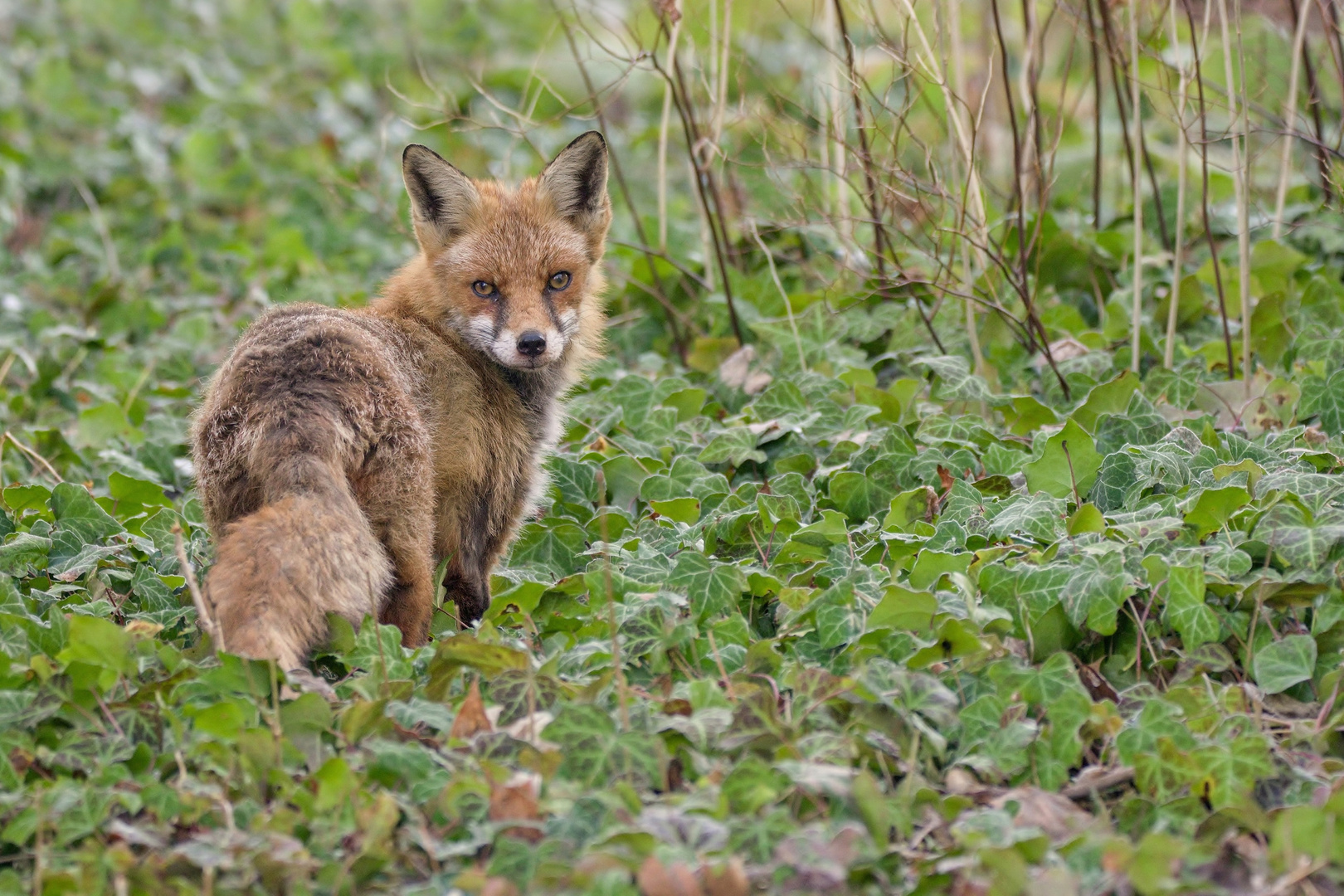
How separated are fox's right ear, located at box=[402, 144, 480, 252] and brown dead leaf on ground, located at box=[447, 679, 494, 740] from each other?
2.58 m

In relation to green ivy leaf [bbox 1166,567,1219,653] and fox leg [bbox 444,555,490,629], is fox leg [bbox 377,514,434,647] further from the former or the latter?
green ivy leaf [bbox 1166,567,1219,653]

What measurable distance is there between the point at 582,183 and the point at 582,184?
1 cm

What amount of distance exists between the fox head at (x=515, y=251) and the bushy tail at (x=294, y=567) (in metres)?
1.32

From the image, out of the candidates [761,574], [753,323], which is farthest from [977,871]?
[753,323]

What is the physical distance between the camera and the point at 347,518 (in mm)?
4324

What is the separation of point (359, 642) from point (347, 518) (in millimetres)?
414

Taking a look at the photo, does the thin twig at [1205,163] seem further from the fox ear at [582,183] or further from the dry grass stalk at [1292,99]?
the fox ear at [582,183]

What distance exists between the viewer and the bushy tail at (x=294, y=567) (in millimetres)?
4016

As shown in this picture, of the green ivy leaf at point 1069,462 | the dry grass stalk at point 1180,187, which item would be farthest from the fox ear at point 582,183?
the dry grass stalk at point 1180,187

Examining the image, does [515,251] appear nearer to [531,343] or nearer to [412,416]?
[531,343]

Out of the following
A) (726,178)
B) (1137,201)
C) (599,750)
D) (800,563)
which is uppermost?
(726,178)

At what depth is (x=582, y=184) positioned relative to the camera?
19.7 ft

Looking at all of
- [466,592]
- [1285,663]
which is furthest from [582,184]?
[1285,663]

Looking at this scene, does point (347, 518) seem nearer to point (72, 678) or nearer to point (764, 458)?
point (72, 678)
